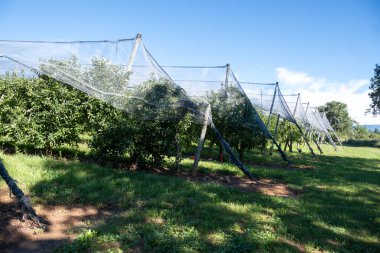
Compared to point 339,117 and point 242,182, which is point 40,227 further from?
point 339,117

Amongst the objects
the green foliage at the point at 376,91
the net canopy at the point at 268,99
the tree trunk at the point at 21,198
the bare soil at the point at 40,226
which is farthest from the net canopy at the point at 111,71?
the green foliage at the point at 376,91

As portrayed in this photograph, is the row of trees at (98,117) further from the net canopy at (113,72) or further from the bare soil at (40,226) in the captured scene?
the bare soil at (40,226)

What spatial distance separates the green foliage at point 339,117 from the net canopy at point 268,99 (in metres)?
60.0

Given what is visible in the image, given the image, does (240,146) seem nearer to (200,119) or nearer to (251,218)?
(200,119)

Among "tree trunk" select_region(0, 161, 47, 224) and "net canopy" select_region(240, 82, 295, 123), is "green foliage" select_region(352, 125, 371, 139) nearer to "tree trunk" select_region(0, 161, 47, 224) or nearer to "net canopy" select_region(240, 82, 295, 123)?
"net canopy" select_region(240, 82, 295, 123)

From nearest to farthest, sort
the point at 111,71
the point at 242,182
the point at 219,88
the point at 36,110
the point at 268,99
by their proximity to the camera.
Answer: the point at 111,71 < the point at 36,110 < the point at 242,182 < the point at 219,88 < the point at 268,99

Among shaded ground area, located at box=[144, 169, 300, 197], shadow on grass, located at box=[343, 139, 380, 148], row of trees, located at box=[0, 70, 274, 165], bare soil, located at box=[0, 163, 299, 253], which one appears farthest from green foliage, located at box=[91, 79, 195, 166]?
shadow on grass, located at box=[343, 139, 380, 148]

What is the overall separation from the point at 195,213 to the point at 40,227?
239 centimetres

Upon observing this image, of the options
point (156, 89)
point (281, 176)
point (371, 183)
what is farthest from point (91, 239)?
point (371, 183)

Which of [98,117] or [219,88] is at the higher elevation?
[219,88]

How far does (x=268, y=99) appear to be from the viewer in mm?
14891

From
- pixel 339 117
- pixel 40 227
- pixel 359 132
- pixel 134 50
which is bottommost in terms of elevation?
pixel 40 227

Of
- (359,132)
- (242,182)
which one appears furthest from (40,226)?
(359,132)

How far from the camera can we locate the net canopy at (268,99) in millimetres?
14039
